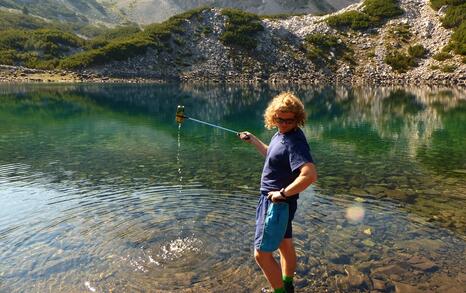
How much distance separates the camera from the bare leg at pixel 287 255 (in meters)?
7.40

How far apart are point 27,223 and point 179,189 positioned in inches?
214

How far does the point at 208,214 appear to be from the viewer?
1312 centimetres

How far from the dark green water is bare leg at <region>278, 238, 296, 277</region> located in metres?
1.07

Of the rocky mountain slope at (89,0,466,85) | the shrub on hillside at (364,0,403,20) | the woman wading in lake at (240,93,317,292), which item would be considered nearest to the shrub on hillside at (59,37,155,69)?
the rocky mountain slope at (89,0,466,85)

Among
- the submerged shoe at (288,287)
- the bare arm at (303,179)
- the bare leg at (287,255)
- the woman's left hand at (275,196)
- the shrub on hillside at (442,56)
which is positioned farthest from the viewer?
the shrub on hillside at (442,56)

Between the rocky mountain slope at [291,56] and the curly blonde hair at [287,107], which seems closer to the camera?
the curly blonde hair at [287,107]

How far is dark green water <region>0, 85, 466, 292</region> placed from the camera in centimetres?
902

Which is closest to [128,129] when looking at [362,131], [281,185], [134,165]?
[134,165]

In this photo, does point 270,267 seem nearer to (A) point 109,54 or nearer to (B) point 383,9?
(A) point 109,54

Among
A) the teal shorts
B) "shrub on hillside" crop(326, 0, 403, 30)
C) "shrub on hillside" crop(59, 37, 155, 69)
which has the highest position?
"shrub on hillside" crop(326, 0, 403, 30)

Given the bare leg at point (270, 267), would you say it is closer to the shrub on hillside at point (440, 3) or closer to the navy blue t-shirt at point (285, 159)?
the navy blue t-shirt at point (285, 159)

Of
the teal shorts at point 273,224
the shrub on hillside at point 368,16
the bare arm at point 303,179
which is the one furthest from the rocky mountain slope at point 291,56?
the bare arm at point 303,179

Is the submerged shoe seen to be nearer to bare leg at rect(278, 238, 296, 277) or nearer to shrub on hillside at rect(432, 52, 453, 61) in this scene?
bare leg at rect(278, 238, 296, 277)

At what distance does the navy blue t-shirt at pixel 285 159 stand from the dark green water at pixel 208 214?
110 inches
